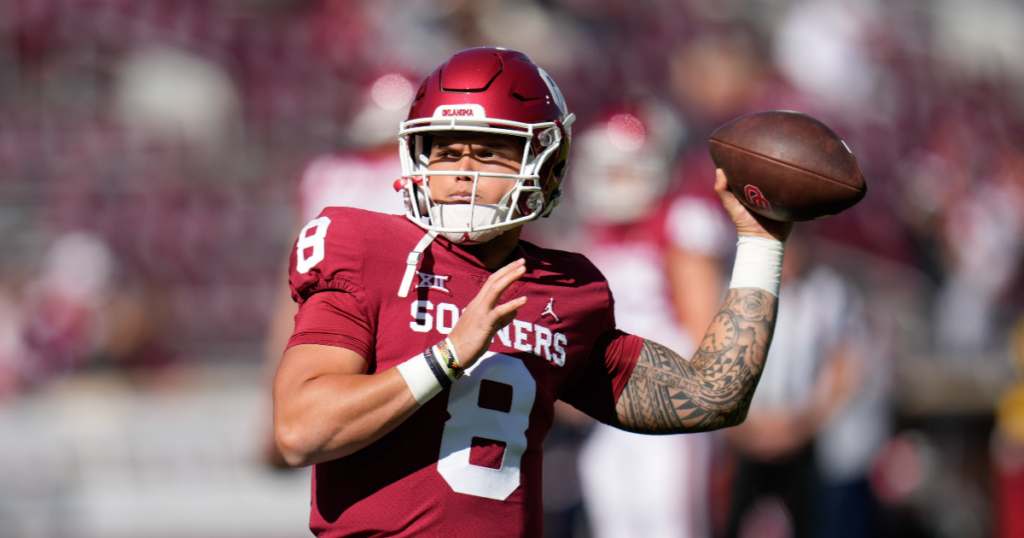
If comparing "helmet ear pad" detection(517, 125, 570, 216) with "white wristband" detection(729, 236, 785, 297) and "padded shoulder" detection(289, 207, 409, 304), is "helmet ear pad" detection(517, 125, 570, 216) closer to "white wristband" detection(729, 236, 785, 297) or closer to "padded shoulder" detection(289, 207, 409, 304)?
"padded shoulder" detection(289, 207, 409, 304)

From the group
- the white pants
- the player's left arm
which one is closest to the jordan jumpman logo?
the player's left arm

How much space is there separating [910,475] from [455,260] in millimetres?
5389

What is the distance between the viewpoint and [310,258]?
1.97 metres

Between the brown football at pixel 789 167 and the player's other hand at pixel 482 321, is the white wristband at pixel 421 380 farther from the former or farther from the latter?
the brown football at pixel 789 167

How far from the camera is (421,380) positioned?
5.81ft

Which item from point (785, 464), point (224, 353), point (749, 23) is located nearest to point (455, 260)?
point (785, 464)

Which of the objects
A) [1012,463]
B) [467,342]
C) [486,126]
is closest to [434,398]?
[467,342]

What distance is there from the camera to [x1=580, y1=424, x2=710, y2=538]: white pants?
4641 millimetres

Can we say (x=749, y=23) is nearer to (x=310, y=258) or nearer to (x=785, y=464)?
(x=785, y=464)

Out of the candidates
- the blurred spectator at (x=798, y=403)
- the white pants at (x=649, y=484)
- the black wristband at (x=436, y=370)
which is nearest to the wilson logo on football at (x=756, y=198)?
the black wristband at (x=436, y=370)

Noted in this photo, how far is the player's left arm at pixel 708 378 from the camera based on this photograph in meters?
2.22

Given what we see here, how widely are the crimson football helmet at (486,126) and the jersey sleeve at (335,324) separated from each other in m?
0.24

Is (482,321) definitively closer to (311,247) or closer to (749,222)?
(311,247)

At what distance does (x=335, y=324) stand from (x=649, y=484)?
3.09 metres
